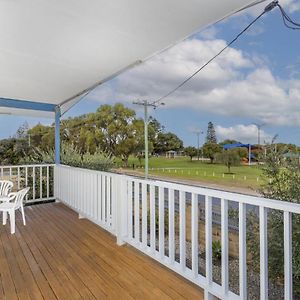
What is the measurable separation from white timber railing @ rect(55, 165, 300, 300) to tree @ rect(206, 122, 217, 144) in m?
1.64

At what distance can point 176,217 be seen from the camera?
3.27 metres

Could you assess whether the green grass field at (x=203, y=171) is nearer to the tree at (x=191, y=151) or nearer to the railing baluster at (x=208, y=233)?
the tree at (x=191, y=151)

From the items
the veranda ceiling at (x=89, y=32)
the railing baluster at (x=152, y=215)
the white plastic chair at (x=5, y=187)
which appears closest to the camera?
the veranda ceiling at (x=89, y=32)

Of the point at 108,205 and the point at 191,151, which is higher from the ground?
the point at 191,151

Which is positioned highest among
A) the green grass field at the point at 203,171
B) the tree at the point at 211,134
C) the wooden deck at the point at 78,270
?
the tree at the point at 211,134

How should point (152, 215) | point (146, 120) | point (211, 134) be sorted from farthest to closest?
1. point (146, 120)
2. point (211, 134)
3. point (152, 215)

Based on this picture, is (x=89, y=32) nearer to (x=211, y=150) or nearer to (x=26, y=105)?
(x=211, y=150)

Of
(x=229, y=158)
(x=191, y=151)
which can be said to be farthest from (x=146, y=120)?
(x=229, y=158)

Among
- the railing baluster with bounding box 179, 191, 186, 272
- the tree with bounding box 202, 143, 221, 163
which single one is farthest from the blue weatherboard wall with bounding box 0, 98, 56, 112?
the railing baluster with bounding box 179, 191, 186, 272

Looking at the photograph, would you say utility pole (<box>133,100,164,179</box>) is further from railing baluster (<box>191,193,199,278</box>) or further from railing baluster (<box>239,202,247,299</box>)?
railing baluster (<box>239,202,247,299</box>)

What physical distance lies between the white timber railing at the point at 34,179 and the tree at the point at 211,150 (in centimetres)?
361

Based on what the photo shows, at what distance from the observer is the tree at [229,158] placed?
3.65 m

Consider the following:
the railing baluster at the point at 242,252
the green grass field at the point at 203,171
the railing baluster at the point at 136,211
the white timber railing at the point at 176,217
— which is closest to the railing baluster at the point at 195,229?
the white timber railing at the point at 176,217

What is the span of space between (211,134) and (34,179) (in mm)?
4008
